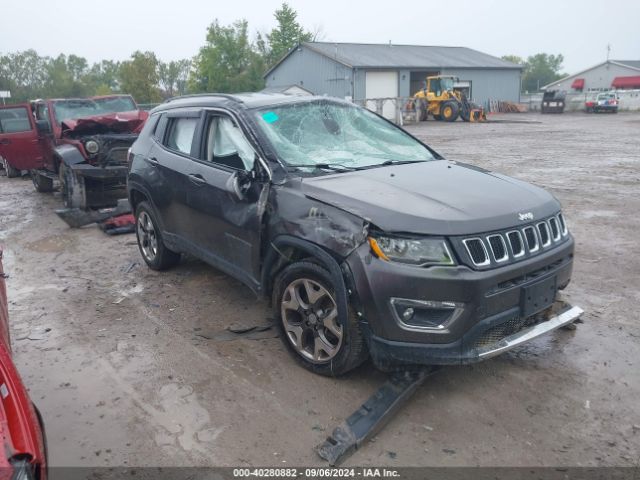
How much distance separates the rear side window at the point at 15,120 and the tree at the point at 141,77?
39.5 metres

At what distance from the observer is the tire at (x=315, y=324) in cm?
341

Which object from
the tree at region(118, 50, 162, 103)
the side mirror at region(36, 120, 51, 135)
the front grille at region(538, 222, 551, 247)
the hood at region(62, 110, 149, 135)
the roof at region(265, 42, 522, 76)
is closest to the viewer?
the front grille at region(538, 222, 551, 247)

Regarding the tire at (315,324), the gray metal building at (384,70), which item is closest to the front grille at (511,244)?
the tire at (315,324)

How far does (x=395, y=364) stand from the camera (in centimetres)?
329

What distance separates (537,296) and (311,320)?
4.70ft

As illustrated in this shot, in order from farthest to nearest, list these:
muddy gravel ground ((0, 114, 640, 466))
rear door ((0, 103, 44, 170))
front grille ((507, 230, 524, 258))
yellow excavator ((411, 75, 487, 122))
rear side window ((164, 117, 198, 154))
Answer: yellow excavator ((411, 75, 487, 122)) < rear door ((0, 103, 44, 170)) < rear side window ((164, 117, 198, 154)) < front grille ((507, 230, 524, 258)) < muddy gravel ground ((0, 114, 640, 466))

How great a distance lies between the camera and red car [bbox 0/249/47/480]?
1731 millimetres

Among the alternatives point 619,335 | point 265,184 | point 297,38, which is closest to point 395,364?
point 265,184

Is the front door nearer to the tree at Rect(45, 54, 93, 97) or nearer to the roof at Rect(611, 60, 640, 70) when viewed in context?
the roof at Rect(611, 60, 640, 70)

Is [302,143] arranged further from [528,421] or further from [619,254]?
[619,254]

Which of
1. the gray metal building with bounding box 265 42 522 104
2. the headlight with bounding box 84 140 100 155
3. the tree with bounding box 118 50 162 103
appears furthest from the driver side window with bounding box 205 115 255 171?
the tree with bounding box 118 50 162 103

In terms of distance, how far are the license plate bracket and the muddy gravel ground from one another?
56 centimetres

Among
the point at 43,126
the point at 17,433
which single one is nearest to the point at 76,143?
the point at 43,126

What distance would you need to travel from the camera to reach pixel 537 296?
3.37 metres
